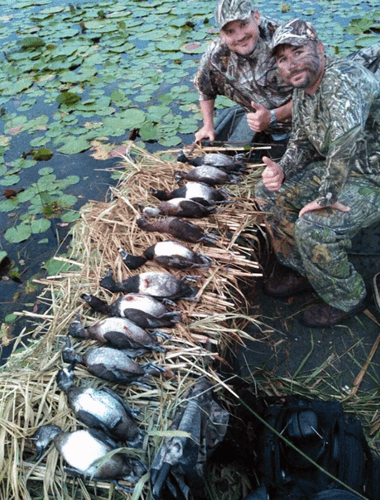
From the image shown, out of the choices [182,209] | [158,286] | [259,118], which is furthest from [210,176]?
[158,286]

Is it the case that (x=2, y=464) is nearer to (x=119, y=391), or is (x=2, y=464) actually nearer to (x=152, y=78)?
(x=119, y=391)

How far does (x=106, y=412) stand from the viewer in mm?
2145

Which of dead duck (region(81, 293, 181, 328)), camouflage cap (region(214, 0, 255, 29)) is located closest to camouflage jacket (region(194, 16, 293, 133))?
camouflage cap (region(214, 0, 255, 29))

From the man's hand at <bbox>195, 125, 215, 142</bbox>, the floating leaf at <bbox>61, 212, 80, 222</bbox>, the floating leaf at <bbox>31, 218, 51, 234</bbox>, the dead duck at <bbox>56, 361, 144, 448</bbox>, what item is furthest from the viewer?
the floating leaf at <bbox>61, 212, 80, 222</bbox>

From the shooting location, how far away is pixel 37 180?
5098 millimetres

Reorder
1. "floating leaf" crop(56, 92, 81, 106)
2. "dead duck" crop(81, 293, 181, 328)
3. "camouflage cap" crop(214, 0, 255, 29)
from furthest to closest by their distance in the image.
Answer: "floating leaf" crop(56, 92, 81, 106)
"camouflage cap" crop(214, 0, 255, 29)
"dead duck" crop(81, 293, 181, 328)

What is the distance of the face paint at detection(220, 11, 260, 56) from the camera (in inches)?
138

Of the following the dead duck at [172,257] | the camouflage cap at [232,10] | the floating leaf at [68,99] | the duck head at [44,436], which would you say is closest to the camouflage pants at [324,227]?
the dead duck at [172,257]

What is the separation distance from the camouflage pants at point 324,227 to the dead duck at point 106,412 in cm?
153

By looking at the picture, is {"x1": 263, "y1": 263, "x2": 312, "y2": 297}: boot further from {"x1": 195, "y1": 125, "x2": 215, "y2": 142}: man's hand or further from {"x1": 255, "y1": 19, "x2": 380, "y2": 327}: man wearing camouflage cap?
{"x1": 195, "y1": 125, "x2": 215, "y2": 142}: man's hand

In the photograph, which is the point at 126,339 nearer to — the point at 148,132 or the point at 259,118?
the point at 259,118

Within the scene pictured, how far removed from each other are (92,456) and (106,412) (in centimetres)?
19

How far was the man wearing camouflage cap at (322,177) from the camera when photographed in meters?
2.66

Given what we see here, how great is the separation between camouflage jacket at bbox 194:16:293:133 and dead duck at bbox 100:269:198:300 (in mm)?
1890
